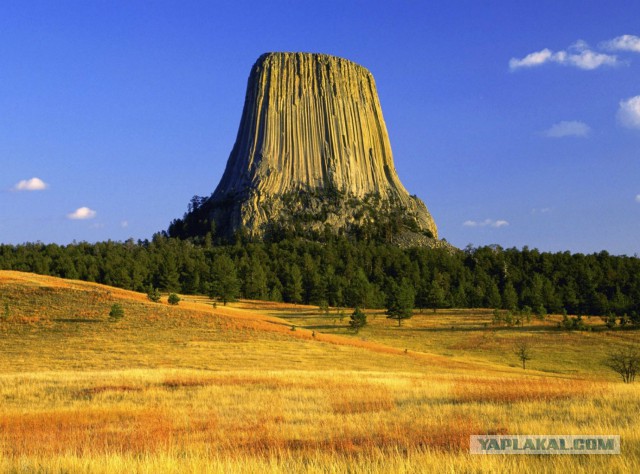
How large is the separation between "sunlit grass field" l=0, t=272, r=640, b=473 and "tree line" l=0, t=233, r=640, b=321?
127 feet

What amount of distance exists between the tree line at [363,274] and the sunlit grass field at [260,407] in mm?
38789

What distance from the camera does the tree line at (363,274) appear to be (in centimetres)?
9781

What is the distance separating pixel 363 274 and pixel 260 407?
88.3 m

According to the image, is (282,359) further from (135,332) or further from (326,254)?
(326,254)

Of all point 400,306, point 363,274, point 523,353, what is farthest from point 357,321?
point 363,274

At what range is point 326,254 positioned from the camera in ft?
439

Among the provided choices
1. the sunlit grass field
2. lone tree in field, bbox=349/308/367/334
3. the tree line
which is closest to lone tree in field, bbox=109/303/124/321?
the sunlit grass field

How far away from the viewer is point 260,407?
695 inches

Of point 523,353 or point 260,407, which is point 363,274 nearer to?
point 523,353

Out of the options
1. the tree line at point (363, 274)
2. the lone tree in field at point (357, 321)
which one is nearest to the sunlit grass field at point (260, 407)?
the lone tree in field at point (357, 321)

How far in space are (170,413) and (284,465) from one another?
29.1 ft

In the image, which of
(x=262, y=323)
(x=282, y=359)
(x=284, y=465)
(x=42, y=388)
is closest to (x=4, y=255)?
(x=262, y=323)

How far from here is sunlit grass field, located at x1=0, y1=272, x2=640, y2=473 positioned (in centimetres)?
896

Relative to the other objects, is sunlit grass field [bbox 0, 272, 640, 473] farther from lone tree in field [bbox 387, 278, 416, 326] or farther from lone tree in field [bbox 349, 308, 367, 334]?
lone tree in field [bbox 387, 278, 416, 326]
